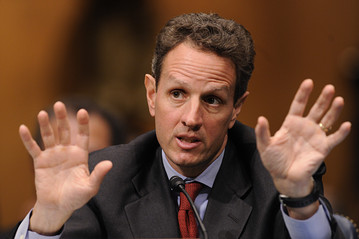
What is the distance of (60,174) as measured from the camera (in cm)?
178

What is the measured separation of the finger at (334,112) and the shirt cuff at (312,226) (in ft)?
0.90

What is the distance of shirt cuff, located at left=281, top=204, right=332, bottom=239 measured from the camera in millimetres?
1739

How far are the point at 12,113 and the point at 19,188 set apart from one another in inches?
24.6

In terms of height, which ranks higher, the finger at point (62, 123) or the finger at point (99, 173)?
the finger at point (62, 123)

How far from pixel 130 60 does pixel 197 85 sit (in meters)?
2.88

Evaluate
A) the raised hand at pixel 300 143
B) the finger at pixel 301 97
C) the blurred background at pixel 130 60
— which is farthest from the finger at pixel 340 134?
the blurred background at pixel 130 60

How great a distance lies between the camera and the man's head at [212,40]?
203 centimetres

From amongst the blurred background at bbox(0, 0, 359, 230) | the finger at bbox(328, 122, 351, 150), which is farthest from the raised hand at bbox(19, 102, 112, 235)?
the blurred background at bbox(0, 0, 359, 230)

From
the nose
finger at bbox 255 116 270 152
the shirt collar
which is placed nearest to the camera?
finger at bbox 255 116 270 152

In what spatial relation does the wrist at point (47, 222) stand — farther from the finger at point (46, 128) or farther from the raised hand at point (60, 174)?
the finger at point (46, 128)

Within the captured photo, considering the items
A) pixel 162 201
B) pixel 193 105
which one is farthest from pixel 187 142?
pixel 162 201

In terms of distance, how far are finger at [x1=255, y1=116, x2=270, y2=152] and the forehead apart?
38cm

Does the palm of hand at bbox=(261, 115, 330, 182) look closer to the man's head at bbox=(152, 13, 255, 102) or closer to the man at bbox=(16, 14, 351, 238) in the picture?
the man at bbox=(16, 14, 351, 238)

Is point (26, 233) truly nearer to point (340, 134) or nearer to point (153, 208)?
point (153, 208)
